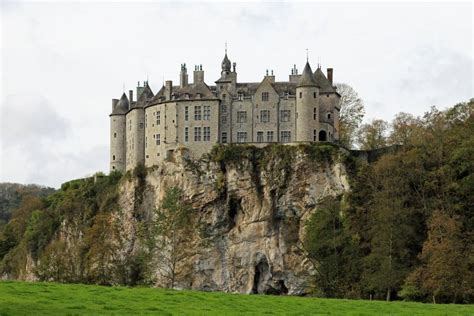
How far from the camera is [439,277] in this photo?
214 ft

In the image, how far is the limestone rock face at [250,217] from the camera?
8588 cm

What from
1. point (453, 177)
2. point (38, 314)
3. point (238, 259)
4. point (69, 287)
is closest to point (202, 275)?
point (238, 259)

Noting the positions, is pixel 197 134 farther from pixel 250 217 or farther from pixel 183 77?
pixel 250 217

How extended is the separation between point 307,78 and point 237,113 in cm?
798

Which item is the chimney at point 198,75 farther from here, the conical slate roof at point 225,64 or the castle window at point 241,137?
the castle window at point 241,137

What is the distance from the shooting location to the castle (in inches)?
3499

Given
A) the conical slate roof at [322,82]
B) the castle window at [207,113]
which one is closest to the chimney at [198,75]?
the castle window at [207,113]

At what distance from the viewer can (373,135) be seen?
94875 mm

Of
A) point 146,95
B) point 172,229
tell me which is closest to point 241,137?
point 146,95

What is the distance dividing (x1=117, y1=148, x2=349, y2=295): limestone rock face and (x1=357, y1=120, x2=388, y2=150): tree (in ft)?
32.4

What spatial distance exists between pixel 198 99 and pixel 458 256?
35.1 metres

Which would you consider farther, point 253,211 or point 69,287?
point 253,211

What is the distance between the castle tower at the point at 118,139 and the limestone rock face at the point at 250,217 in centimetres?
1126

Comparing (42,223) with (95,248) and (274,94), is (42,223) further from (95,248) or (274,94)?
(274,94)
